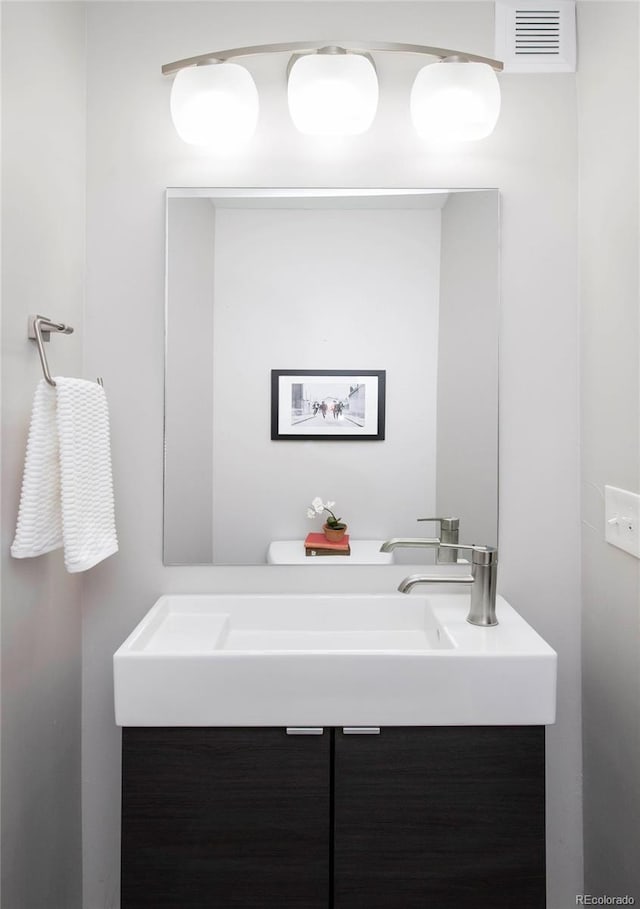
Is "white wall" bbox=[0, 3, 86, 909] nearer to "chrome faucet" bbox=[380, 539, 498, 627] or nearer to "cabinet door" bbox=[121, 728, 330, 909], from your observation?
"cabinet door" bbox=[121, 728, 330, 909]

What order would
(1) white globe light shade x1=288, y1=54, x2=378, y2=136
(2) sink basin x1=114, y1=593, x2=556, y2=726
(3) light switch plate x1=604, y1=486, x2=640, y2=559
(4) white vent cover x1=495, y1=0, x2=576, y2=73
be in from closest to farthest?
(2) sink basin x1=114, y1=593, x2=556, y2=726 < (3) light switch plate x1=604, y1=486, x2=640, y2=559 < (1) white globe light shade x1=288, y1=54, x2=378, y2=136 < (4) white vent cover x1=495, y1=0, x2=576, y2=73

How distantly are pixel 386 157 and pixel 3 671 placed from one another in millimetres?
1478

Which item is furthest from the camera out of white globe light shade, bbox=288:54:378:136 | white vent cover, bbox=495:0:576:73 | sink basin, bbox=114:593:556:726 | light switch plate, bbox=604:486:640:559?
white vent cover, bbox=495:0:576:73

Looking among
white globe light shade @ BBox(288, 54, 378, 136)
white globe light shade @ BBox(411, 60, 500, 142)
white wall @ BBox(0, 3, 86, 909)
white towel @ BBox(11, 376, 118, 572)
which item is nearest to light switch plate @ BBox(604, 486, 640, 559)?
white globe light shade @ BBox(411, 60, 500, 142)

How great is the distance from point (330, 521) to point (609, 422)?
707 millimetres

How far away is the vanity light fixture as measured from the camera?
1388 millimetres

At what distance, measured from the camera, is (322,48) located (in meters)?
1.40

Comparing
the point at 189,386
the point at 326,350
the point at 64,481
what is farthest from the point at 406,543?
the point at 64,481

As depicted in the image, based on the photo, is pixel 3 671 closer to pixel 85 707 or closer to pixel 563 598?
pixel 85 707

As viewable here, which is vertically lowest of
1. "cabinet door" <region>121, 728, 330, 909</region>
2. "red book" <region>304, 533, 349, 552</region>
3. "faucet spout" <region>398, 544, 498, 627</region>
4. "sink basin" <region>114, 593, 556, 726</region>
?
"cabinet door" <region>121, 728, 330, 909</region>

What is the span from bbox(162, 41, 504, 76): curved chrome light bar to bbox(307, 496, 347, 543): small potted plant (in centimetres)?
107

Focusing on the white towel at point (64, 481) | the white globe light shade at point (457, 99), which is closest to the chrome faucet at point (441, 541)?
the white towel at point (64, 481)

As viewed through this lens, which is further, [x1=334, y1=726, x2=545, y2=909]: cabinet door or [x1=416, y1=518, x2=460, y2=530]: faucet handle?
[x1=416, y1=518, x2=460, y2=530]: faucet handle

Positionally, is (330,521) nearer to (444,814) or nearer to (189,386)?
(189,386)
